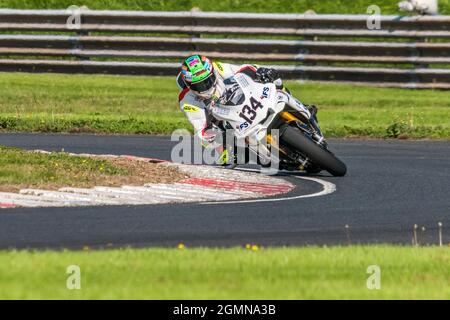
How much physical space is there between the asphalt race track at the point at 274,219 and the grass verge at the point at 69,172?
4.00 feet

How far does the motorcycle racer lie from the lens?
13656 mm

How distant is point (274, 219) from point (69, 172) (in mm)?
2829

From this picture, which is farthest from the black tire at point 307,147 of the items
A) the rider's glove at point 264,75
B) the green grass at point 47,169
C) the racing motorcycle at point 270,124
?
the green grass at point 47,169

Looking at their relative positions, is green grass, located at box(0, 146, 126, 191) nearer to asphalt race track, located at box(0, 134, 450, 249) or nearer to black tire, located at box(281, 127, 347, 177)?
asphalt race track, located at box(0, 134, 450, 249)

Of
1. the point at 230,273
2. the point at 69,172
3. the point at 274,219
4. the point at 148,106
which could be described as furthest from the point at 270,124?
the point at 148,106

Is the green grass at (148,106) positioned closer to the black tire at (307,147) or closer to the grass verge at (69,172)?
the black tire at (307,147)

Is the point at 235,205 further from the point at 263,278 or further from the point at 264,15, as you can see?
the point at 264,15

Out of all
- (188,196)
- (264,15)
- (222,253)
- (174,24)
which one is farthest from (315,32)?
(222,253)

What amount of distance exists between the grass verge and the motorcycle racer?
0.60 meters

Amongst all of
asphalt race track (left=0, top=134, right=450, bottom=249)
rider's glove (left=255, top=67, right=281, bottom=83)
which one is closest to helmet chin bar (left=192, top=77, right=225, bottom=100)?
rider's glove (left=255, top=67, right=281, bottom=83)

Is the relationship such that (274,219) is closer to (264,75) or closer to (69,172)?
(69,172)

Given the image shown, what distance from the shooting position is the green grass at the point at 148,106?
1847cm

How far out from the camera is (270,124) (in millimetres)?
13570

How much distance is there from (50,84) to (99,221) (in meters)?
13.2
